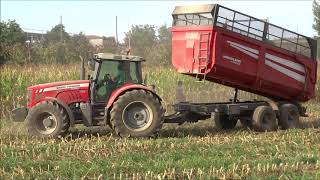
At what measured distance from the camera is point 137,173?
6180mm

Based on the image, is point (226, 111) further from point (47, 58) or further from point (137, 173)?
point (47, 58)

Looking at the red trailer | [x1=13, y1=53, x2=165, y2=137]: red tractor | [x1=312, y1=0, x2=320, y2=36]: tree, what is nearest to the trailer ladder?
the red trailer

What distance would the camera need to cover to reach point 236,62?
10.7 meters

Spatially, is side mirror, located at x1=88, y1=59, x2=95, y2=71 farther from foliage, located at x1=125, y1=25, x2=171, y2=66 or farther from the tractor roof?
foliage, located at x1=125, y1=25, x2=171, y2=66

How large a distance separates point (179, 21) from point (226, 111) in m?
2.33

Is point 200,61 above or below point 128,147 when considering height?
Answer: above

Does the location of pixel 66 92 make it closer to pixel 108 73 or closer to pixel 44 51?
pixel 108 73

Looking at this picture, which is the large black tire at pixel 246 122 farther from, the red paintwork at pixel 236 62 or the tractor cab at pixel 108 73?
the tractor cab at pixel 108 73

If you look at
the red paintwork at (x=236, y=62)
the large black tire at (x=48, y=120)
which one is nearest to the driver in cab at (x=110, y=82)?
the large black tire at (x=48, y=120)

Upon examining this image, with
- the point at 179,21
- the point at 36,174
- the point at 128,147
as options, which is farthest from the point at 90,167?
the point at 179,21

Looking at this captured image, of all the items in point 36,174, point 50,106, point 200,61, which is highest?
point 200,61

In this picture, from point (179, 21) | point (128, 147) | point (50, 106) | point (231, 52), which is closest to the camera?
point (128, 147)

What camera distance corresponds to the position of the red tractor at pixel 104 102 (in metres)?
9.57

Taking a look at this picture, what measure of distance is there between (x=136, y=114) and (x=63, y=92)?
1.55 m
